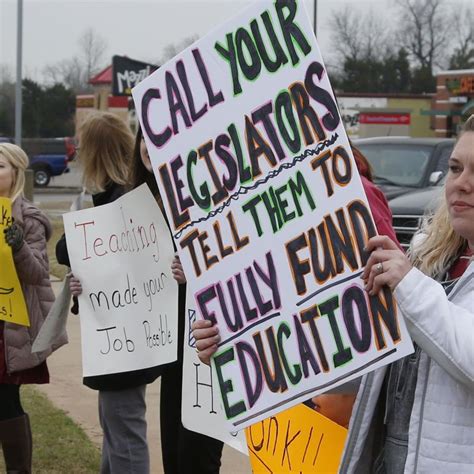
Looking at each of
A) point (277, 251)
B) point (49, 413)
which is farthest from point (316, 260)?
point (49, 413)

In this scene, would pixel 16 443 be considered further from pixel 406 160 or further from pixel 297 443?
pixel 406 160

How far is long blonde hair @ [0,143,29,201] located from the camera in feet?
15.7

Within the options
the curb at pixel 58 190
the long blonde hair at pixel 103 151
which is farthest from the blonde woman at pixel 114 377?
the curb at pixel 58 190

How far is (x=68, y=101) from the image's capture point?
59.0 m

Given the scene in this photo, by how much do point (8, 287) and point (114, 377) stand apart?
2.87 feet

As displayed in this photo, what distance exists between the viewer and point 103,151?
174 inches

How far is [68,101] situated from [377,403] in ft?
191

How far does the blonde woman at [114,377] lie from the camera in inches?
165

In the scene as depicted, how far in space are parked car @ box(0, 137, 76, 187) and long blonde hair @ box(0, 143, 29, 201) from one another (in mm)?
30914

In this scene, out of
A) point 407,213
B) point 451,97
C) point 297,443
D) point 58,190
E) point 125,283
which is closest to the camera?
point 297,443

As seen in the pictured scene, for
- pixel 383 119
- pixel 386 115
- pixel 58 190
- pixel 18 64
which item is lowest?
pixel 58 190

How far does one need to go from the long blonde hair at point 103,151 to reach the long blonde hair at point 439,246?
2210mm

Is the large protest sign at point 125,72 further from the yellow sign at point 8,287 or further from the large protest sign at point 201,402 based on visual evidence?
the large protest sign at point 201,402

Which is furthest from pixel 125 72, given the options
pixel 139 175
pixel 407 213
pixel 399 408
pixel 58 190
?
pixel 58 190
